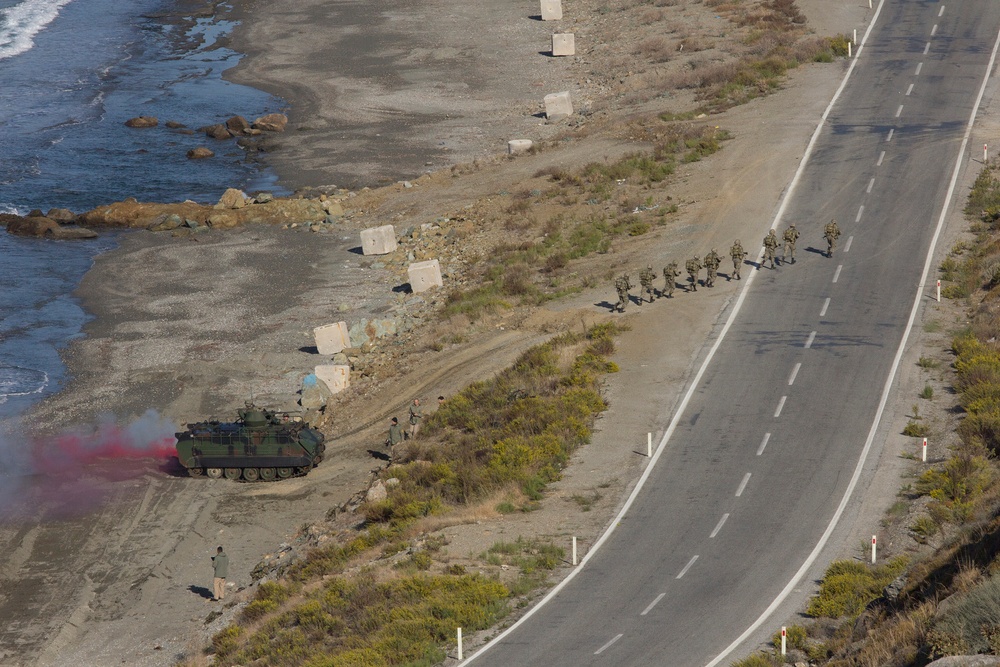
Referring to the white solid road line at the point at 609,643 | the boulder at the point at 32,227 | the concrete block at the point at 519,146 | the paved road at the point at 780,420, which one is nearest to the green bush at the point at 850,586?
the paved road at the point at 780,420

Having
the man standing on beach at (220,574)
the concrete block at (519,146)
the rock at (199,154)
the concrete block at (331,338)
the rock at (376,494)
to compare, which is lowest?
the man standing on beach at (220,574)

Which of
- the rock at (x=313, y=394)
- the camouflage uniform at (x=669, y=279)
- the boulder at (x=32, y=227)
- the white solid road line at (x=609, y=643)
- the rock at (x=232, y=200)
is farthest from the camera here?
the rock at (x=232, y=200)

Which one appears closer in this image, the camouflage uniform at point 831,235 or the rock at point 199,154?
the camouflage uniform at point 831,235

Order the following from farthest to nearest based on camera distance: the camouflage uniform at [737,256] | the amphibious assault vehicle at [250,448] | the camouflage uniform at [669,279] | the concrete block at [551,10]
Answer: the concrete block at [551,10]
the camouflage uniform at [737,256]
the camouflage uniform at [669,279]
the amphibious assault vehicle at [250,448]

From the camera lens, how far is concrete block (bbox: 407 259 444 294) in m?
50.2

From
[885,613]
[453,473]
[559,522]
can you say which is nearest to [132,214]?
[453,473]

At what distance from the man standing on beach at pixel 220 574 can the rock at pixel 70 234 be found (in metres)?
33.0

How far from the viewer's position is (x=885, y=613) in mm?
20281

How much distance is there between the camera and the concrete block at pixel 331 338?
45.1 m

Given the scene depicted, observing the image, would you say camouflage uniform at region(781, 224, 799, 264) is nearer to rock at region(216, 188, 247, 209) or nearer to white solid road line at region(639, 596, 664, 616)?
white solid road line at region(639, 596, 664, 616)

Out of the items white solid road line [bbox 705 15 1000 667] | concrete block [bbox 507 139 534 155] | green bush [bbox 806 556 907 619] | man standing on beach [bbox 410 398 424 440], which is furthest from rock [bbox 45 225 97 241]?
green bush [bbox 806 556 907 619]

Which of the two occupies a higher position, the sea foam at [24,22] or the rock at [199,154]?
the sea foam at [24,22]

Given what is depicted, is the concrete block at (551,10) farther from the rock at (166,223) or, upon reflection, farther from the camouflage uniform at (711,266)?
the camouflage uniform at (711,266)

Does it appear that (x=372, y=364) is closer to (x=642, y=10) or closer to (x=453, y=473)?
(x=453, y=473)
